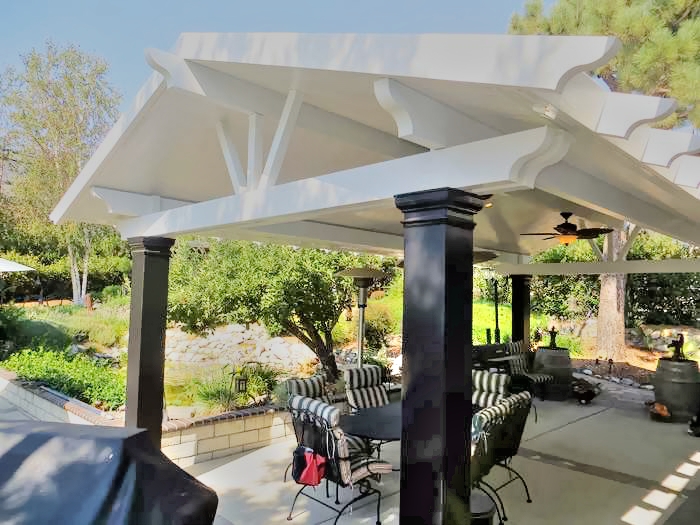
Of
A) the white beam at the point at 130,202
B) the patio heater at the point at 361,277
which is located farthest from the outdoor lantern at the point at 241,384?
the white beam at the point at 130,202

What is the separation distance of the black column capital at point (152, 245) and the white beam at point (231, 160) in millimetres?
1507

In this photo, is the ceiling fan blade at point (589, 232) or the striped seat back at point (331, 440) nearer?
the striped seat back at point (331, 440)

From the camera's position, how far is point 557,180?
9.75 ft

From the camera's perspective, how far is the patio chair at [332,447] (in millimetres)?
4039

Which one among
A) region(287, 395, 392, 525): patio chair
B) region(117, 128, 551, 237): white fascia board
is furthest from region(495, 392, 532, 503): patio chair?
region(117, 128, 551, 237): white fascia board

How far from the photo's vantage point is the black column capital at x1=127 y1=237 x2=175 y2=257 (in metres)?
5.05

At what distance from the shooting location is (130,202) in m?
5.06

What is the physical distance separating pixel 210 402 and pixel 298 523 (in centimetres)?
278

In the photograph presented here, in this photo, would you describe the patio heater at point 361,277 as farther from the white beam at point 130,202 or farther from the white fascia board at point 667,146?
the white fascia board at point 667,146

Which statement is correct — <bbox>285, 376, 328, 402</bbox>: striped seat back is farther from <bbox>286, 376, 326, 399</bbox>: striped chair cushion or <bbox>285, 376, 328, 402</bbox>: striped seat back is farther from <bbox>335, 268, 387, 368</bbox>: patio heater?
<bbox>335, 268, 387, 368</bbox>: patio heater

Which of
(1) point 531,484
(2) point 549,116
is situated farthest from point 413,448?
(1) point 531,484

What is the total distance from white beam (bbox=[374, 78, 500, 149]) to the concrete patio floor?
318 cm

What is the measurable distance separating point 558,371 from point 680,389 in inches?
73.7

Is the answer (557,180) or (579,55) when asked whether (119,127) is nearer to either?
(557,180)
